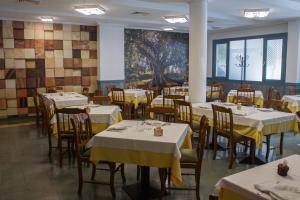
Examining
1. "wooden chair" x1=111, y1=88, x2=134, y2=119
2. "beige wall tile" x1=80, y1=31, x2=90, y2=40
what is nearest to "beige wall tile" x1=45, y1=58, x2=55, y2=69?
"beige wall tile" x1=80, y1=31, x2=90, y2=40

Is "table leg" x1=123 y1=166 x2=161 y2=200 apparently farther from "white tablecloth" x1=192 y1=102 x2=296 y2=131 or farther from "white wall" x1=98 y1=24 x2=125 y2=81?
"white wall" x1=98 y1=24 x2=125 y2=81

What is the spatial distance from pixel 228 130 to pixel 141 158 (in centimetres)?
198

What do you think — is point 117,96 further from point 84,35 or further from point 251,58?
point 251,58

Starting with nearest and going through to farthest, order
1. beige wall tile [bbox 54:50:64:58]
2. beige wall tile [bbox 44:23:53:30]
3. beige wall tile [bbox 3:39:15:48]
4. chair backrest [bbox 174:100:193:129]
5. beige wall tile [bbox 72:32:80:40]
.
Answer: chair backrest [bbox 174:100:193:129]
beige wall tile [bbox 3:39:15:48]
beige wall tile [bbox 44:23:53:30]
beige wall tile [bbox 54:50:64:58]
beige wall tile [bbox 72:32:80:40]

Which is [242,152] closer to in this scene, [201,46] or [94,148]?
[201,46]

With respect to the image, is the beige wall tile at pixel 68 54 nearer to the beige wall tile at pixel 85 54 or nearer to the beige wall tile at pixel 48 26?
the beige wall tile at pixel 85 54

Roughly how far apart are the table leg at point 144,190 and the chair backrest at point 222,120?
158 centimetres

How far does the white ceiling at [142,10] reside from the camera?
21.4 ft

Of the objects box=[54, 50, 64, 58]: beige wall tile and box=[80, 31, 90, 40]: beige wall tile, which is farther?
box=[80, 31, 90, 40]: beige wall tile

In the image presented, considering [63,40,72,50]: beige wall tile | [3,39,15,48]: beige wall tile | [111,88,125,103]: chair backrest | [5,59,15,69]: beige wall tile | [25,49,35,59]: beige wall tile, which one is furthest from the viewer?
[63,40,72,50]: beige wall tile

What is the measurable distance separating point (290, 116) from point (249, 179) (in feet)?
10.2

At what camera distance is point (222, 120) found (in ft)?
15.6

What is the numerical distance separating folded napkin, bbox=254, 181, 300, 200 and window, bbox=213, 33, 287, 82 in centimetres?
809

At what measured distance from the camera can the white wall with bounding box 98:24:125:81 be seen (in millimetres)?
9508
